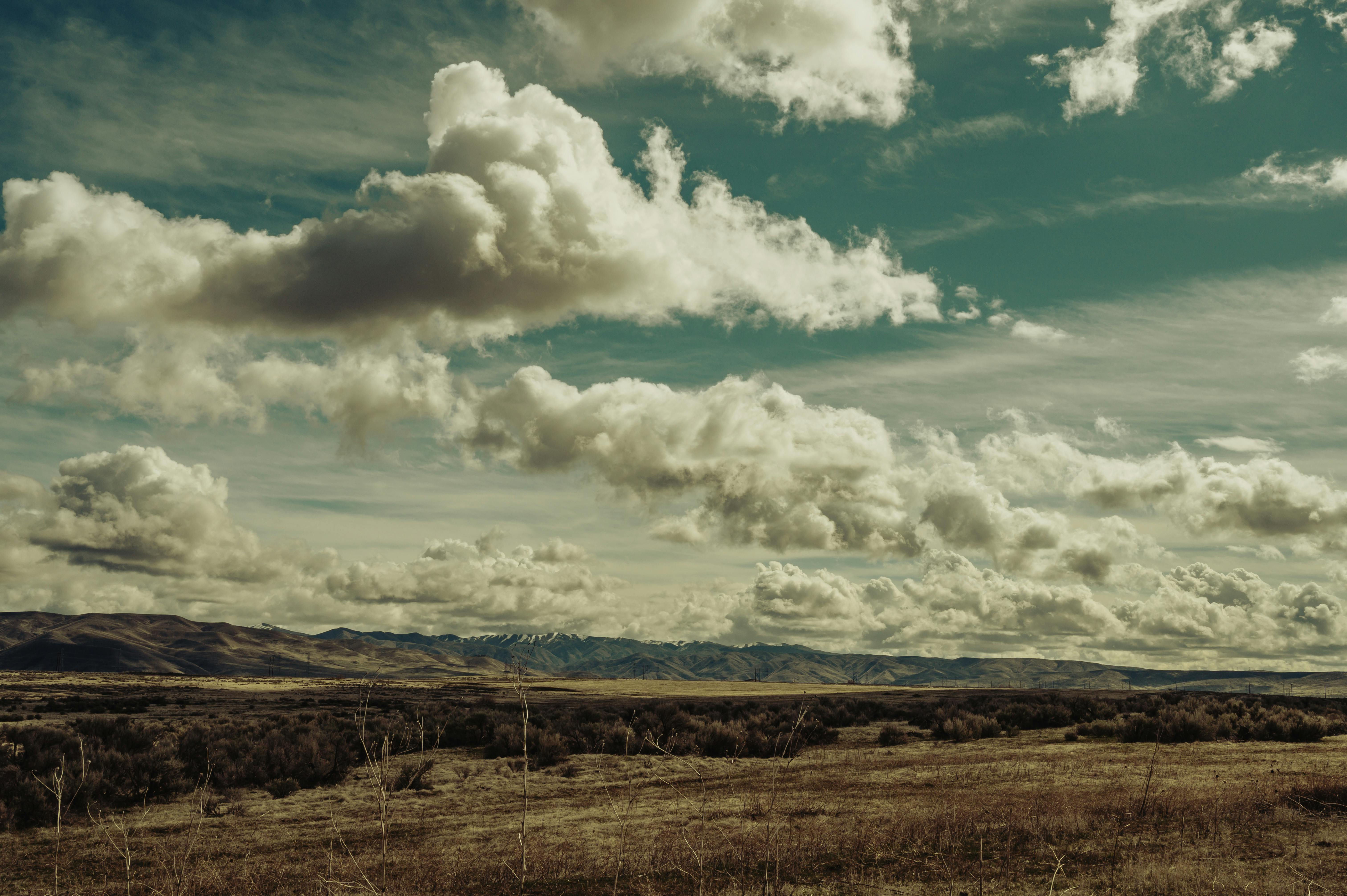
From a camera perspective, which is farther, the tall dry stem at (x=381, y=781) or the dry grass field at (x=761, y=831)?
the dry grass field at (x=761, y=831)

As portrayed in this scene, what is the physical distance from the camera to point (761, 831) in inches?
725

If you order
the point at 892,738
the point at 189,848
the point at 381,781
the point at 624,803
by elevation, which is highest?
the point at 381,781

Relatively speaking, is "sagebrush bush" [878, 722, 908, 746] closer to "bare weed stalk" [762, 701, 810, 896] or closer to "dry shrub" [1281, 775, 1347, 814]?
"bare weed stalk" [762, 701, 810, 896]

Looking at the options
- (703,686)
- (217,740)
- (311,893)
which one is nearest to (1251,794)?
(311,893)

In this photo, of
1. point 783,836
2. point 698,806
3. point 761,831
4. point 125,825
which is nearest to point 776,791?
point 783,836

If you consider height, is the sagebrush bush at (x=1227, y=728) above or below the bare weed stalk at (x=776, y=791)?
below

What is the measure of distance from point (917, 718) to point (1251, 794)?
27204 mm

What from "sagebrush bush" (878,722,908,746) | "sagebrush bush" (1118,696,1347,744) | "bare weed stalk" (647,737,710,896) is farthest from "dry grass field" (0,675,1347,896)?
"sagebrush bush" (878,722,908,746)

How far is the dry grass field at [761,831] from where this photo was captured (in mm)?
13695

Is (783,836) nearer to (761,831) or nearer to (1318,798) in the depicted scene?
(761,831)

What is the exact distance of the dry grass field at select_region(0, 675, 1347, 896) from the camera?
539 inches

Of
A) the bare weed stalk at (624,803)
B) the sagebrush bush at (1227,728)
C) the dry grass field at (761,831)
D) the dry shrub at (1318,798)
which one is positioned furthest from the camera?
the sagebrush bush at (1227,728)

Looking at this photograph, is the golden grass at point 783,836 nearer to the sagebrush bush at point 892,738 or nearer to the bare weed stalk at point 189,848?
the bare weed stalk at point 189,848

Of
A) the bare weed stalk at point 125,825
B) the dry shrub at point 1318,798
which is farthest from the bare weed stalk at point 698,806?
the dry shrub at point 1318,798
